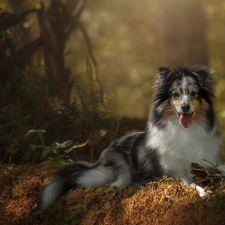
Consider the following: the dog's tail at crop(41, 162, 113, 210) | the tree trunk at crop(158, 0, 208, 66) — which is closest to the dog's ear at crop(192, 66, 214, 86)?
the dog's tail at crop(41, 162, 113, 210)

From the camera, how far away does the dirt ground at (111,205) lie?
3.88 m

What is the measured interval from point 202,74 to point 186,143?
68 centimetres

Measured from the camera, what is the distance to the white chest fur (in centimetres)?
482

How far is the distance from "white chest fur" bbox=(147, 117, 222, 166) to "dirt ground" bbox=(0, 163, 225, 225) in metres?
0.33

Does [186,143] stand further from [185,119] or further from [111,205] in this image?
[111,205]

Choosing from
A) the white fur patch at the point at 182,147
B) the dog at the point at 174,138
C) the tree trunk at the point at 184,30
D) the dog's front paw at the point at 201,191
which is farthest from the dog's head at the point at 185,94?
the tree trunk at the point at 184,30

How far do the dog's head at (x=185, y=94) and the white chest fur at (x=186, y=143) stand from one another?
0.10 m

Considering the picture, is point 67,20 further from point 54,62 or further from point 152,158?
point 152,158

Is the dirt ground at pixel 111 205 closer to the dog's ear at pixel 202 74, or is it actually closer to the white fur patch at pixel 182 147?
the white fur patch at pixel 182 147

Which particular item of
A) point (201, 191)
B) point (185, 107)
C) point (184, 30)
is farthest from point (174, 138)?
point (184, 30)

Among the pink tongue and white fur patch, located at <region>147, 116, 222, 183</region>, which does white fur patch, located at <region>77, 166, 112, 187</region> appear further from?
the pink tongue

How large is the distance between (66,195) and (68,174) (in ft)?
0.91

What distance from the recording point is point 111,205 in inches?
177

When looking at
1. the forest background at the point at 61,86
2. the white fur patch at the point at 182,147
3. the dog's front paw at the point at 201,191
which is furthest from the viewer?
the forest background at the point at 61,86
